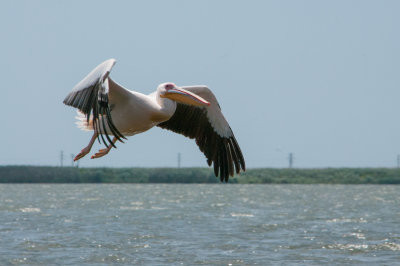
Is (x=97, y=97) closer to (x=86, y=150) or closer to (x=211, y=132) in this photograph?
(x=86, y=150)

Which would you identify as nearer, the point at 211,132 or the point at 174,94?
the point at 174,94

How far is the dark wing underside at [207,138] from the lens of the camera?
1191 centimetres

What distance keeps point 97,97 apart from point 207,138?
3.62 m

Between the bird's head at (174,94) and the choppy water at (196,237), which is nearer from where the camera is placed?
the bird's head at (174,94)

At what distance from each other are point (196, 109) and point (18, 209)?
38.0m

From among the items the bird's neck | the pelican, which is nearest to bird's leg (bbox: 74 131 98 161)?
the pelican

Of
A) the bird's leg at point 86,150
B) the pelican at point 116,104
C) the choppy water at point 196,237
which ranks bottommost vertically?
the choppy water at point 196,237

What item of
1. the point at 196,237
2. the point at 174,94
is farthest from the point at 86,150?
the point at 196,237

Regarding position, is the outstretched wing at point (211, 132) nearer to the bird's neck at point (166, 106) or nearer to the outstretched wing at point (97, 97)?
the bird's neck at point (166, 106)

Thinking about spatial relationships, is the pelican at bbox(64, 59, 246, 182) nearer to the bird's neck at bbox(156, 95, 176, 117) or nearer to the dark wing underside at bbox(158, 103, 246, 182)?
the bird's neck at bbox(156, 95, 176, 117)

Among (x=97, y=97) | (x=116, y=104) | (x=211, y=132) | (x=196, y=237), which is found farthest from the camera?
(x=196, y=237)

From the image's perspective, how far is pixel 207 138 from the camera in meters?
12.1

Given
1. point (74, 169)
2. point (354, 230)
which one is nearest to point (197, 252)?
point (354, 230)

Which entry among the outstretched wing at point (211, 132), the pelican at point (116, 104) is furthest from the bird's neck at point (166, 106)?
the outstretched wing at point (211, 132)
